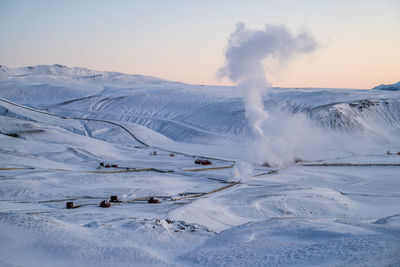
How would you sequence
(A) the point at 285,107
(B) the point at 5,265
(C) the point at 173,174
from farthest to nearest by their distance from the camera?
(A) the point at 285,107, (C) the point at 173,174, (B) the point at 5,265

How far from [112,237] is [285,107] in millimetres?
65623

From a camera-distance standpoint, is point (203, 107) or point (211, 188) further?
point (203, 107)

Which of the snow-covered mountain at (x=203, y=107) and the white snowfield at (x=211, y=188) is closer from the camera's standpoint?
the white snowfield at (x=211, y=188)

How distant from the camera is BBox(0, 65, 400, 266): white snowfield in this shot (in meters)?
12.1

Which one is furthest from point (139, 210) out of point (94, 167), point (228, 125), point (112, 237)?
point (228, 125)

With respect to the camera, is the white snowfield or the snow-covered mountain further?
the snow-covered mountain

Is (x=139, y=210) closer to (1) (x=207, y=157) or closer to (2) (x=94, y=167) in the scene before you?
(2) (x=94, y=167)

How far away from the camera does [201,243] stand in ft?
47.2

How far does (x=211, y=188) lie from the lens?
28906 millimetres

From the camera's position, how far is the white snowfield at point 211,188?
12.1 metres

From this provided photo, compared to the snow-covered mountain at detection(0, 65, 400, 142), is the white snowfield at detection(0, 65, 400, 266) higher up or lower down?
lower down

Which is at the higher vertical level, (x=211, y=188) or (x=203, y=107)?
(x=203, y=107)

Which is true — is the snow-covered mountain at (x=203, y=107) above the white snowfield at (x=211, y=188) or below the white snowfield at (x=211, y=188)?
above

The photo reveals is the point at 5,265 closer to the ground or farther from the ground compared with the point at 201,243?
Result: farther from the ground
